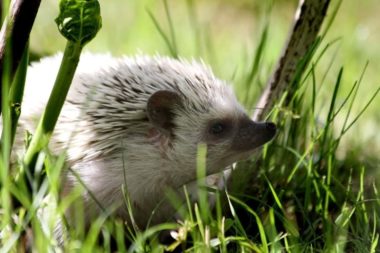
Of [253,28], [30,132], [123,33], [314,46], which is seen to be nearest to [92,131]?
[30,132]

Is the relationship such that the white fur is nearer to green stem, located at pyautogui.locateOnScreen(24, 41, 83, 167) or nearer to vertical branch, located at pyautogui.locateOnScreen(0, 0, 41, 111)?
green stem, located at pyautogui.locateOnScreen(24, 41, 83, 167)

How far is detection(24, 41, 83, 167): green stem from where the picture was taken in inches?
83.4

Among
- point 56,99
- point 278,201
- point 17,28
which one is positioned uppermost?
point 17,28

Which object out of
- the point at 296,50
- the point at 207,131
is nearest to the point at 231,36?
the point at 296,50

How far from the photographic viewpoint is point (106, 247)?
1.95m

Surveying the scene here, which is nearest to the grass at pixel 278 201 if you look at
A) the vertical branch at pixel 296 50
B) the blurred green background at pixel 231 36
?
the vertical branch at pixel 296 50

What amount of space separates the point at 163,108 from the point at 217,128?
0.58 feet

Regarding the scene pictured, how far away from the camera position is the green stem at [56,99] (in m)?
2.12

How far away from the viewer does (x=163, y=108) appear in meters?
2.44

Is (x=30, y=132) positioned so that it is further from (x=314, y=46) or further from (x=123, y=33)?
(x=123, y=33)

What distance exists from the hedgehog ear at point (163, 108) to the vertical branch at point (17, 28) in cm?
41

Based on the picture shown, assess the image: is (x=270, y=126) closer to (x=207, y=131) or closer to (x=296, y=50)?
(x=207, y=131)

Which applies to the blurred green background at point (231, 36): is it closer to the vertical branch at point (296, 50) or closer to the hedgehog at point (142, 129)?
the vertical branch at point (296, 50)

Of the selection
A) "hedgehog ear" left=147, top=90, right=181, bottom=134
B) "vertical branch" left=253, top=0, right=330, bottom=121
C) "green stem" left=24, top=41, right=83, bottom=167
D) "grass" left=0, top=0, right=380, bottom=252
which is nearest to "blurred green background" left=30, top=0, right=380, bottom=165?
"grass" left=0, top=0, right=380, bottom=252
